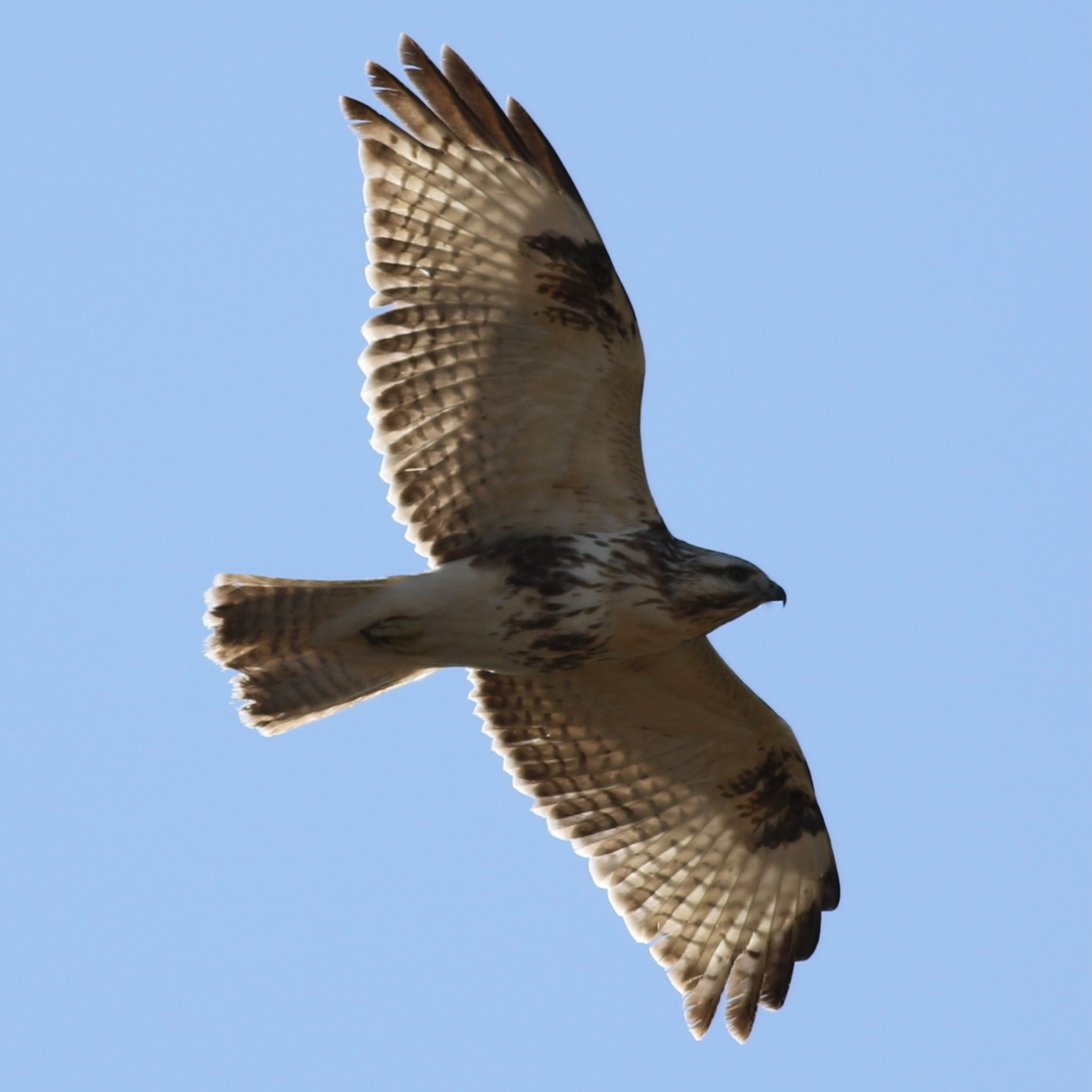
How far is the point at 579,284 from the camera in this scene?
9297mm

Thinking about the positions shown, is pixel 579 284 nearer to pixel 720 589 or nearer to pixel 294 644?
pixel 720 589

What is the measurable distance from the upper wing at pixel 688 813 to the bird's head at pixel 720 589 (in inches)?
40.9

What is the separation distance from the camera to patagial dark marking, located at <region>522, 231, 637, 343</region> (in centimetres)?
929

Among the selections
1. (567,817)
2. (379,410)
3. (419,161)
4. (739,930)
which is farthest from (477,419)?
(739,930)

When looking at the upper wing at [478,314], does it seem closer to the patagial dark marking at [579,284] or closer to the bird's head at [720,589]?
the patagial dark marking at [579,284]

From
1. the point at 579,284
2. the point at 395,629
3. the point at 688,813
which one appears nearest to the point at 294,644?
the point at 395,629

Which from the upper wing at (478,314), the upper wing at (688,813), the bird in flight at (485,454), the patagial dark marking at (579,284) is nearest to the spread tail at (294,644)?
the bird in flight at (485,454)

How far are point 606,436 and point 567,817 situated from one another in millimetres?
2327

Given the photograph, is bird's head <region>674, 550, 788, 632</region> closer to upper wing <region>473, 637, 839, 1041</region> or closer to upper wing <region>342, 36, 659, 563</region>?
upper wing <region>342, 36, 659, 563</region>

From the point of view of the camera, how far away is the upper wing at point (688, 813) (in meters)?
10.5

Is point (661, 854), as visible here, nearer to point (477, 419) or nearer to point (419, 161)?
point (477, 419)

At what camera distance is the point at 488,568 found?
953 centimetres

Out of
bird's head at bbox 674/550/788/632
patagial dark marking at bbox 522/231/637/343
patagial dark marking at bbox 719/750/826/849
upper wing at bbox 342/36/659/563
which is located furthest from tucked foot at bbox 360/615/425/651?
patagial dark marking at bbox 719/750/826/849

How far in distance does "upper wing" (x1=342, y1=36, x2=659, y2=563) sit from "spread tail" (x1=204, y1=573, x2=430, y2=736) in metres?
0.53
